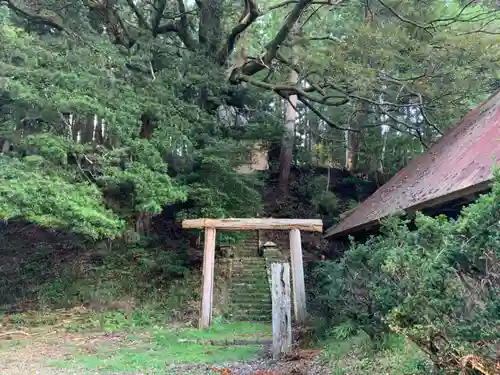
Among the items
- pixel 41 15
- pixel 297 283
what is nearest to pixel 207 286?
pixel 297 283

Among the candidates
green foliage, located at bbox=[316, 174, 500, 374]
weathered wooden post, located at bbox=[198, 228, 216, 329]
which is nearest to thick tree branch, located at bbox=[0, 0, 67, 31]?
weathered wooden post, located at bbox=[198, 228, 216, 329]

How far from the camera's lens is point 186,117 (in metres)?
12.5

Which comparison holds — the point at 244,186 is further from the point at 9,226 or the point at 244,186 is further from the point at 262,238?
the point at 9,226

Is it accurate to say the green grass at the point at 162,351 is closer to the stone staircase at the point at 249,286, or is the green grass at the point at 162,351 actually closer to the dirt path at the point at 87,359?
the dirt path at the point at 87,359

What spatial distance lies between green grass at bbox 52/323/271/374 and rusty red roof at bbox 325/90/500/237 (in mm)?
3612

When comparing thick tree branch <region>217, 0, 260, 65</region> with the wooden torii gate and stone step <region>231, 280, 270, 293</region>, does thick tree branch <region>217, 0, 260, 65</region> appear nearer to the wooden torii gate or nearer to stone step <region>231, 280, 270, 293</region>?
the wooden torii gate

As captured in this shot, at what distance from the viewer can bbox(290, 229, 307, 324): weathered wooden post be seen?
10.6 m

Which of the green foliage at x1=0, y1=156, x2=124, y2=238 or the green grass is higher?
the green foliage at x1=0, y1=156, x2=124, y2=238

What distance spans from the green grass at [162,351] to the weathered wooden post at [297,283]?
894 mm

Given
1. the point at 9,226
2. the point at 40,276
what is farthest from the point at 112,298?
the point at 9,226

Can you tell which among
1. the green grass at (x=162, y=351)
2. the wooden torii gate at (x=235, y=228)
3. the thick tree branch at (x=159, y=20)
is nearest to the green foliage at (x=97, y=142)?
the wooden torii gate at (x=235, y=228)

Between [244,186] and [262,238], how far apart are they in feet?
16.5

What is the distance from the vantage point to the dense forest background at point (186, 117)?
827cm

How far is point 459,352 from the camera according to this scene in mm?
3400
